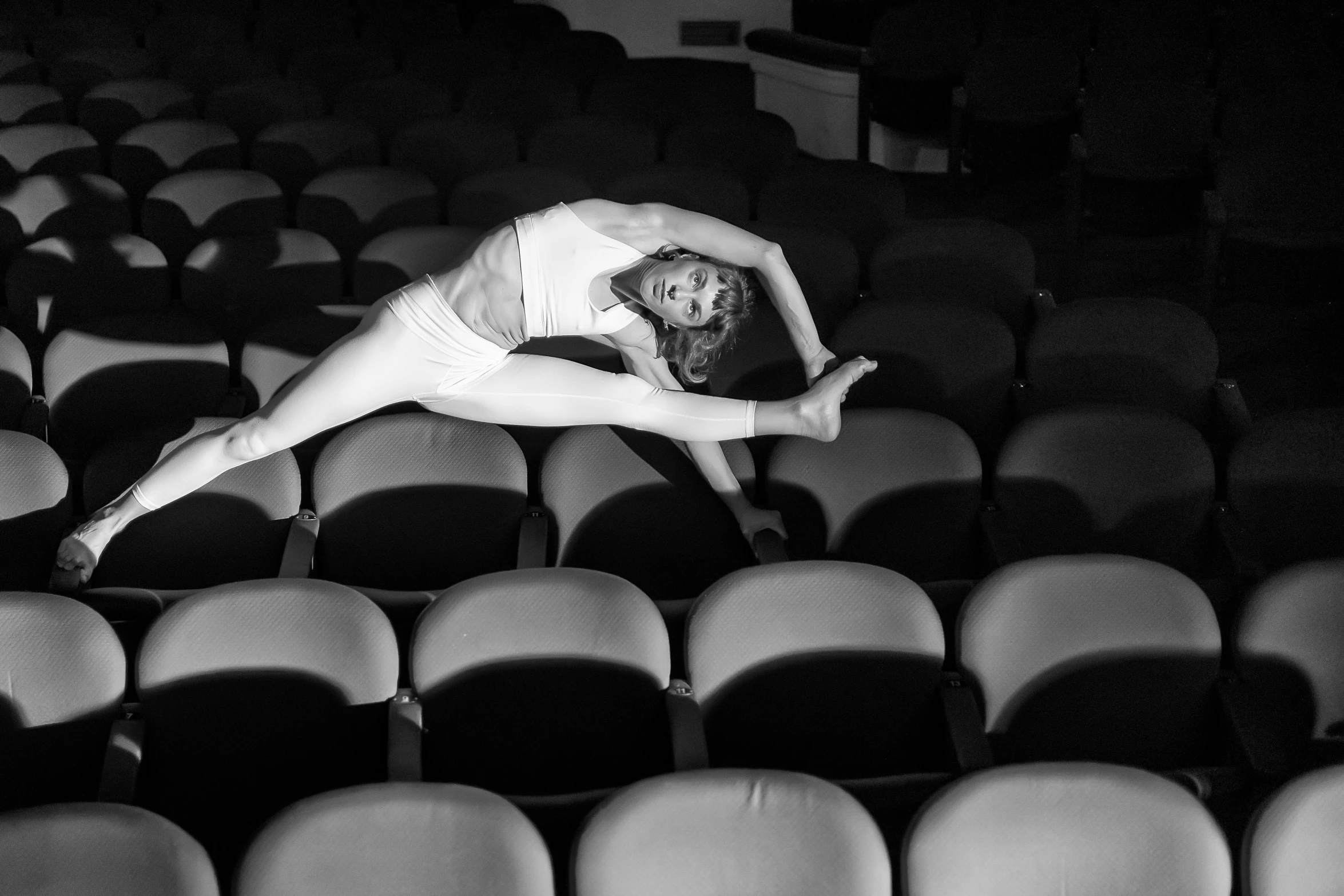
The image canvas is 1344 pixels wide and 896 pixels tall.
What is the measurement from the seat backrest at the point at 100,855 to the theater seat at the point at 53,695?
0.45 metres

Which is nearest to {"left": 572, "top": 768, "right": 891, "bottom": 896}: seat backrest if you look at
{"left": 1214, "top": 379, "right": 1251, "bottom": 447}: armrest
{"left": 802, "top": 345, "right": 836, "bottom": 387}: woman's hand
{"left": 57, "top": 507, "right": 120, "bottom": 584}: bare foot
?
{"left": 802, "top": 345, "right": 836, "bottom": 387}: woman's hand

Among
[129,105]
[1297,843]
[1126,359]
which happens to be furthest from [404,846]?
[129,105]

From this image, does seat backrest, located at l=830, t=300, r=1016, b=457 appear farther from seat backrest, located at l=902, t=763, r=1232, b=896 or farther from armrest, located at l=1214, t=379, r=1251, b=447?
seat backrest, located at l=902, t=763, r=1232, b=896

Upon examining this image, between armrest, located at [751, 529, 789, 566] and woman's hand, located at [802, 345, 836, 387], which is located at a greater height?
woman's hand, located at [802, 345, 836, 387]

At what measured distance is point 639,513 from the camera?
291 cm

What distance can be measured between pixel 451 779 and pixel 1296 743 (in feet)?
5.12

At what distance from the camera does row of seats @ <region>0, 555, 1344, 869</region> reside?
2.24 m

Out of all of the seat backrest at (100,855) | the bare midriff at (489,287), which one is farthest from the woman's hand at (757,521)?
the seat backrest at (100,855)

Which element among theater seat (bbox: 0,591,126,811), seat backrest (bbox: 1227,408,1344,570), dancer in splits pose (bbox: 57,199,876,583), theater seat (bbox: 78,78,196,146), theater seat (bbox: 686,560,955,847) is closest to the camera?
theater seat (bbox: 0,591,126,811)

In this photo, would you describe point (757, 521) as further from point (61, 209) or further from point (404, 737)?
point (61, 209)

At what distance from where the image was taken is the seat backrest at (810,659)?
2.32m

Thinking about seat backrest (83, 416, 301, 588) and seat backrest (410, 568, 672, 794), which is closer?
seat backrest (410, 568, 672, 794)

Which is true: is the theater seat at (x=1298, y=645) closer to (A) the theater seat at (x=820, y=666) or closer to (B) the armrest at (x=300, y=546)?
(A) the theater seat at (x=820, y=666)

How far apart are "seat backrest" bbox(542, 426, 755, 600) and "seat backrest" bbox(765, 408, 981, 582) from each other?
6.0 inches
